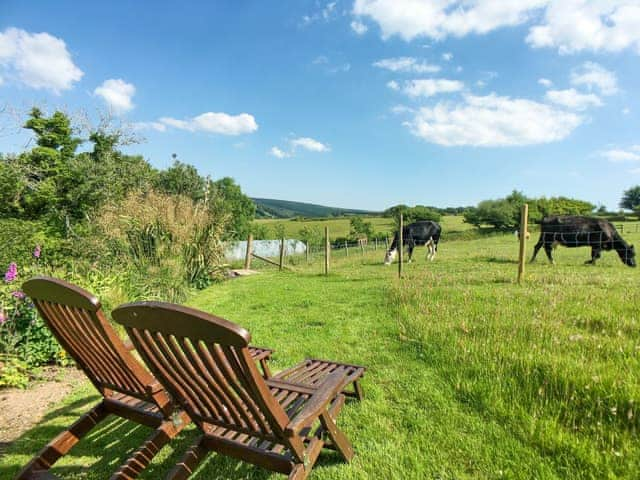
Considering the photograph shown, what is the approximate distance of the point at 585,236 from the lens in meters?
10.9

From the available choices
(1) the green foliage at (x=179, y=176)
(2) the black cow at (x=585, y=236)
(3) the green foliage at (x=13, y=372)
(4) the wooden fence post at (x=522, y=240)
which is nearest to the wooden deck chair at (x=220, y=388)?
(3) the green foliage at (x=13, y=372)

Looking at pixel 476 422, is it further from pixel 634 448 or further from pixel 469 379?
pixel 634 448

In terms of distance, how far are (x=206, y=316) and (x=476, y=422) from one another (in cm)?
212

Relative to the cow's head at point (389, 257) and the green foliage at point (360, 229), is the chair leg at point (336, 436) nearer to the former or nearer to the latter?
the cow's head at point (389, 257)

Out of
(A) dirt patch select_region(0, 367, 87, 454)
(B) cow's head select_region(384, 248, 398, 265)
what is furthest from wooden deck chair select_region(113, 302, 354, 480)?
(B) cow's head select_region(384, 248, 398, 265)

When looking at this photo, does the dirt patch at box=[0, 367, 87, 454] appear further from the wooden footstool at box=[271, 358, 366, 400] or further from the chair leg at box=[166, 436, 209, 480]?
the wooden footstool at box=[271, 358, 366, 400]

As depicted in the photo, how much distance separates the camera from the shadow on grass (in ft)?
6.84

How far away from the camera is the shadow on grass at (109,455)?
6.84 feet

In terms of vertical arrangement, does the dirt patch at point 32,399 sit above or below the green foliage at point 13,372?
below

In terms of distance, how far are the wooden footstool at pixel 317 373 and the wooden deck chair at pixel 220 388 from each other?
0.63 metres

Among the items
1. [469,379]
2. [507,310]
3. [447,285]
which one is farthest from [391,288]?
[469,379]

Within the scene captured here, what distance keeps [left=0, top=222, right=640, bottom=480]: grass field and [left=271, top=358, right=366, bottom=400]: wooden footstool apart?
16 cm

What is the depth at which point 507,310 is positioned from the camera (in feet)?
13.8

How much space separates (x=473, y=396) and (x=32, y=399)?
387 centimetres
